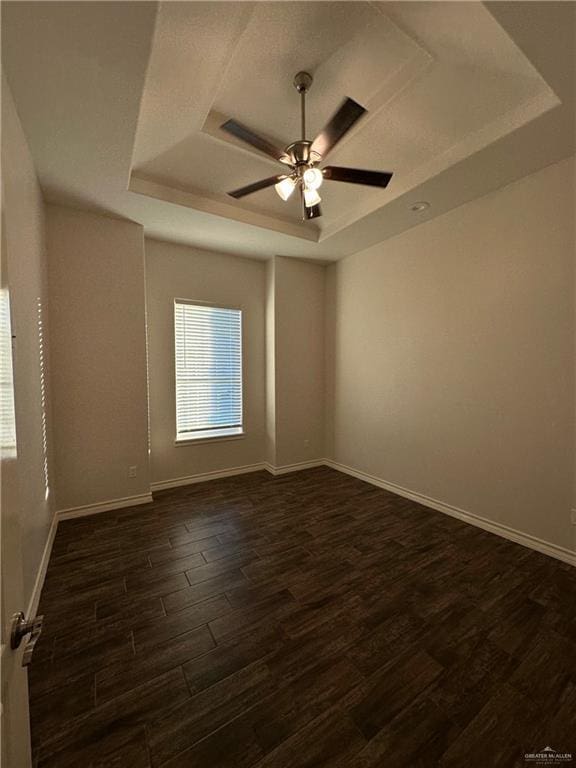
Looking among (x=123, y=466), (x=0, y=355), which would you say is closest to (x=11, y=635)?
(x=0, y=355)

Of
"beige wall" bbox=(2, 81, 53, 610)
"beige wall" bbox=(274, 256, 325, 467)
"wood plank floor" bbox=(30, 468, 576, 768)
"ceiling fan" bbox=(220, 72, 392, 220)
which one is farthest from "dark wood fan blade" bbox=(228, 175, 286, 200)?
"wood plank floor" bbox=(30, 468, 576, 768)

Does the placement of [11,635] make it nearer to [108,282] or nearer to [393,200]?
[108,282]

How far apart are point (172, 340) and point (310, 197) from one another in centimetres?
234

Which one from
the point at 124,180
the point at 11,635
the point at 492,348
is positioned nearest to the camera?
the point at 11,635

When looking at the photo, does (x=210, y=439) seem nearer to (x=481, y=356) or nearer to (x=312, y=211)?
(x=312, y=211)

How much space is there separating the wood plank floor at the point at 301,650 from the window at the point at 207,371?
4.97 feet

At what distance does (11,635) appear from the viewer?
2.20 ft

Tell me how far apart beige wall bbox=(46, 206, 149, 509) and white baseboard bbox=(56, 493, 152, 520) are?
1.7 inches

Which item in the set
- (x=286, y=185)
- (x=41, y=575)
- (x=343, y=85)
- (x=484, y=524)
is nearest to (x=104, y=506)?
(x=41, y=575)

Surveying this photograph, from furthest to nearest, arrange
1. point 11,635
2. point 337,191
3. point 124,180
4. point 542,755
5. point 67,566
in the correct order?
1. point 337,191
2. point 124,180
3. point 67,566
4. point 542,755
5. point 11,635

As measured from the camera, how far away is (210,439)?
13.1ft

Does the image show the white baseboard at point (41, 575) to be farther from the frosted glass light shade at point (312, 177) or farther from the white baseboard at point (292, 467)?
the frosted glass light shade at point (312, 177)

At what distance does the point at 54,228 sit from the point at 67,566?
2.90 meters

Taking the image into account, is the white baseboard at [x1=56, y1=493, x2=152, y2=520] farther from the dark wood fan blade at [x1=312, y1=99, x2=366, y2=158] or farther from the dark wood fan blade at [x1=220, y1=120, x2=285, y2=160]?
the dark wood fan blade at [x1=312, y1=99, x2=366, y2=158]
